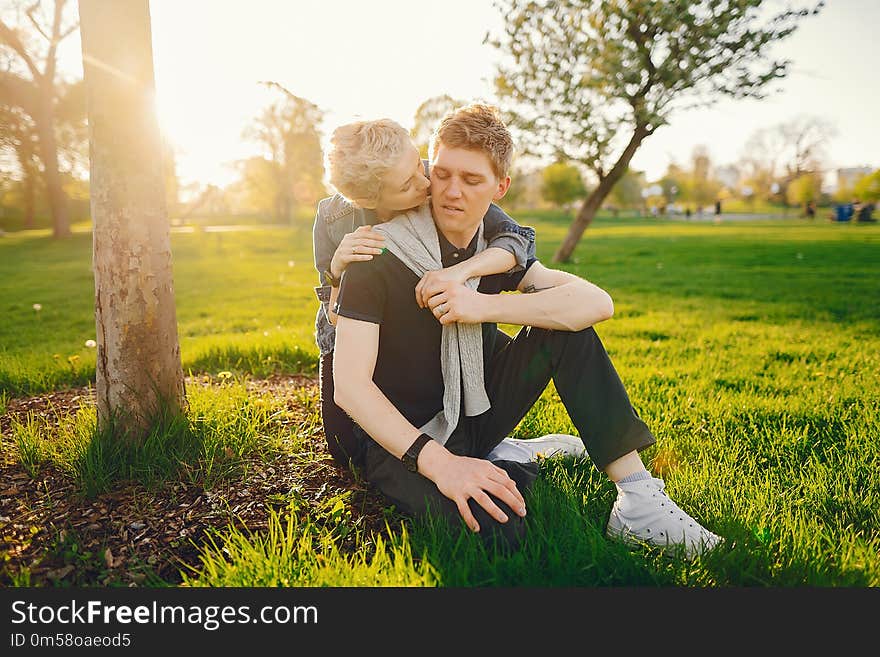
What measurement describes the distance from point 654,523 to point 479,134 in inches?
63.6

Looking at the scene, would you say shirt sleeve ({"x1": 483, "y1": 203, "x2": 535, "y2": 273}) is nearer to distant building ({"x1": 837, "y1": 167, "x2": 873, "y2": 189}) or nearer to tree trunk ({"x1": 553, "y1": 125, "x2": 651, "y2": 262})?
tree trunk ({"x1": 553, "y1": 125, "x2": 651, "y2": 262})

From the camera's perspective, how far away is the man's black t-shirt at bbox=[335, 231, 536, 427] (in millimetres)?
2305

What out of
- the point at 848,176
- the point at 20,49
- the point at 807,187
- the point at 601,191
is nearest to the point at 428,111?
the point at 601,191

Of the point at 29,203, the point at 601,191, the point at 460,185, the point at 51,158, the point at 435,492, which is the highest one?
the point at 51,158

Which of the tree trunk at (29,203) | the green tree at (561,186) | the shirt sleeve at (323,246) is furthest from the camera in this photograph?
the green tree at (561,186)

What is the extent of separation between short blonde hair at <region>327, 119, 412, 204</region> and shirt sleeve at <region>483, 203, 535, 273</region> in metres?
0.55

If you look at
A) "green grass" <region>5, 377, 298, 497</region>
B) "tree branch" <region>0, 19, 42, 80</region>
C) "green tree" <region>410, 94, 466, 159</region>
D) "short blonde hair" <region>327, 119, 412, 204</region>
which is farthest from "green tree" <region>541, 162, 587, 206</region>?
"short blonde hair" <region>327, 119, 412, 204</region>

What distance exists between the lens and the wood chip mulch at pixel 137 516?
83.4 inches

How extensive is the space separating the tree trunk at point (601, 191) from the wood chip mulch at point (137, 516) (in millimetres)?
10592

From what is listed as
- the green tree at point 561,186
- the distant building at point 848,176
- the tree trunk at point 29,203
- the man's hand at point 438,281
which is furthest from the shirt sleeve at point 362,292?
the green tree at point 561,186

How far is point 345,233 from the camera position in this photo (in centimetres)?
285

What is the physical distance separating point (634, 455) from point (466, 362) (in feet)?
2.49

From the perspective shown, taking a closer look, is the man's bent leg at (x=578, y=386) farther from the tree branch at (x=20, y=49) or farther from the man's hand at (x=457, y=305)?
the tree branch at (x=20, y=49)

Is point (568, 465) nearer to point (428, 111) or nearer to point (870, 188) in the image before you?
point (428, 111)
